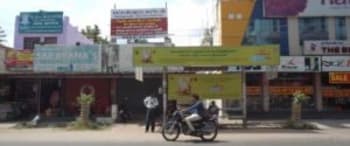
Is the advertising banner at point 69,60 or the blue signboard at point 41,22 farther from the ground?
the blue signboard at point 41,22

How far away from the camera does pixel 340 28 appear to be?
A: 32906mm

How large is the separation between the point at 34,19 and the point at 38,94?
37.8 ft

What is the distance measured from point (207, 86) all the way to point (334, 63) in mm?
8573

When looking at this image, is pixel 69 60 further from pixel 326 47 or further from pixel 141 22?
pixel 326 47

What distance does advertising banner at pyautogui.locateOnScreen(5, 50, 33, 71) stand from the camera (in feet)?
106

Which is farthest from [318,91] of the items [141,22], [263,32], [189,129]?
[189,129]

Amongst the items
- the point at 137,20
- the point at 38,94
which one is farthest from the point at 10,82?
the point at 137,20

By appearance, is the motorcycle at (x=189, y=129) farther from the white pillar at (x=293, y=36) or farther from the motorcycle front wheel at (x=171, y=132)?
the white pillar at (x=293, y=36)

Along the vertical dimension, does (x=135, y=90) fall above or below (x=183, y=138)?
above

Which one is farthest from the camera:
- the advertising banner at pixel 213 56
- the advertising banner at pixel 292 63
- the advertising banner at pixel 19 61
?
the advertising banner at pixel 19 61

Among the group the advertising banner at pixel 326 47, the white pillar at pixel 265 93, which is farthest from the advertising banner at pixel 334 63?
the white pillar at pixel 265 93

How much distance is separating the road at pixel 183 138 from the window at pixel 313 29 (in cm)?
916

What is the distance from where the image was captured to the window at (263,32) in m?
32.7

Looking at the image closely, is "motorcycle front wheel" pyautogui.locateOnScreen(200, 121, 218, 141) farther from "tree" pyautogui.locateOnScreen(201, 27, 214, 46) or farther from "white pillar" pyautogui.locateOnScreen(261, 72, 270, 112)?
"tree" pyautogui.locateOnScreen(201, 27, 214, 46)
